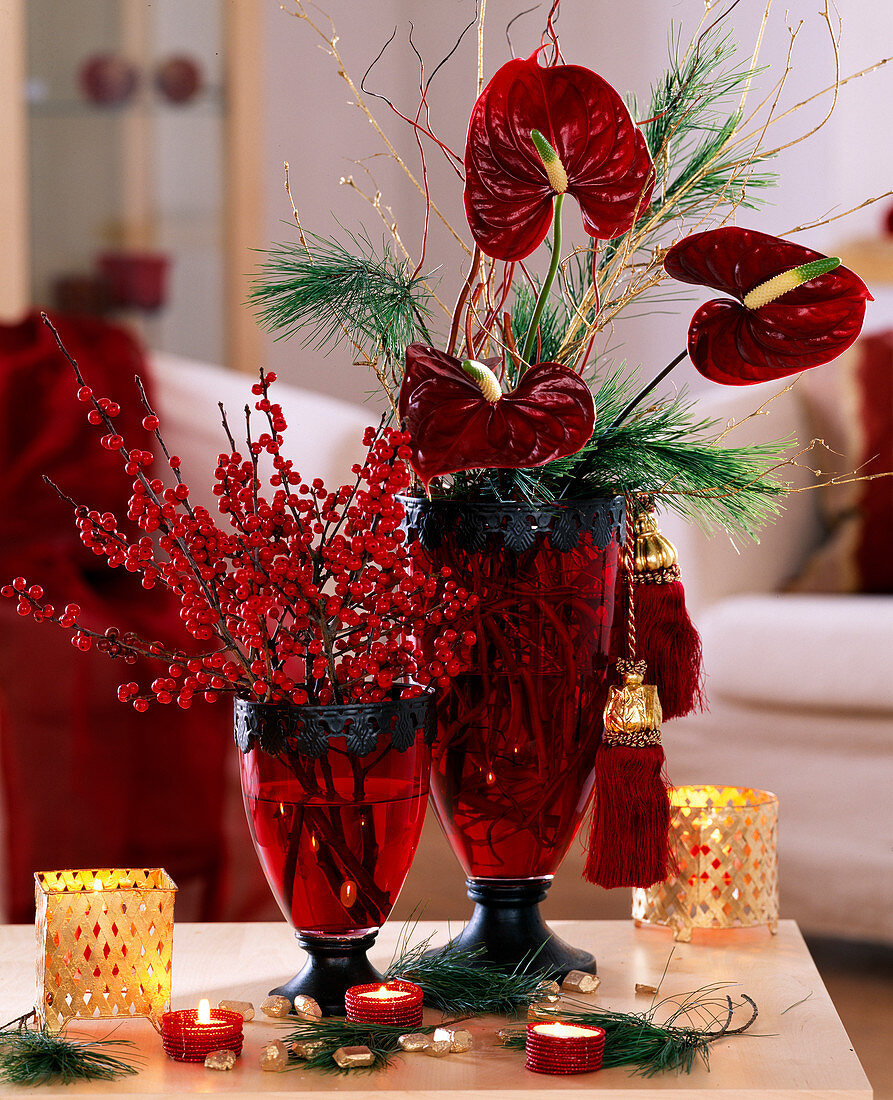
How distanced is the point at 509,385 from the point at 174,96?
5.80 feet

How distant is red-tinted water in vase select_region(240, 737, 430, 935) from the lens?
639 mm

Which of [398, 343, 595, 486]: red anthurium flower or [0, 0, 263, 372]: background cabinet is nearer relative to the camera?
[398, 343, 595, 486]: red anthurium flower

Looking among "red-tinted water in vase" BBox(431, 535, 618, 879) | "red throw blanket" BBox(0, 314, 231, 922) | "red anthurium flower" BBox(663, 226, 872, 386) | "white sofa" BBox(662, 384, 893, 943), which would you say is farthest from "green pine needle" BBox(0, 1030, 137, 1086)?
"white sofa" BBox(662, 384, 893, 943)

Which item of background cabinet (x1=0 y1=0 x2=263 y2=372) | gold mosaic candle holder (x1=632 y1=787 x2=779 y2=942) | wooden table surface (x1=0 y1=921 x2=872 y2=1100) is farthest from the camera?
background cabinet (x1=0 y1=0 x2=263 y2=372)

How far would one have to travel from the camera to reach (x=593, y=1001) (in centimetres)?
71

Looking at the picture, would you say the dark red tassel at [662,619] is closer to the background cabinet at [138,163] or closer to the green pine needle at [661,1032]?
the green pine needle at [661,1032]

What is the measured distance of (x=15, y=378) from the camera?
173cm

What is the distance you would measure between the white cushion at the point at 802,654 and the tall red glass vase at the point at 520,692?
0.87 metres

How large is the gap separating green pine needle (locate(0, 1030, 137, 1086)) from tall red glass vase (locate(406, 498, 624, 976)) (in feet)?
0.69

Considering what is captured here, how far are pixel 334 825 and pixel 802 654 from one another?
3.34 ft

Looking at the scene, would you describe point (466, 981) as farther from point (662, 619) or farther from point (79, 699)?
point (79, 699)

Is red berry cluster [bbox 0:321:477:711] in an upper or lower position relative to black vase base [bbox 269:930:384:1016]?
upper

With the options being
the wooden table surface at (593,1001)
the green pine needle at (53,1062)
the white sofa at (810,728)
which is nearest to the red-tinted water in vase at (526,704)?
the wooden table surface at (593,1001)

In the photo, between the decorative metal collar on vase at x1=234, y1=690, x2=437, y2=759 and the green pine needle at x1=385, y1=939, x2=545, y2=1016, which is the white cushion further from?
the decorative metal collar on vase at x1=234, y1=690, x2=437, y2=759
